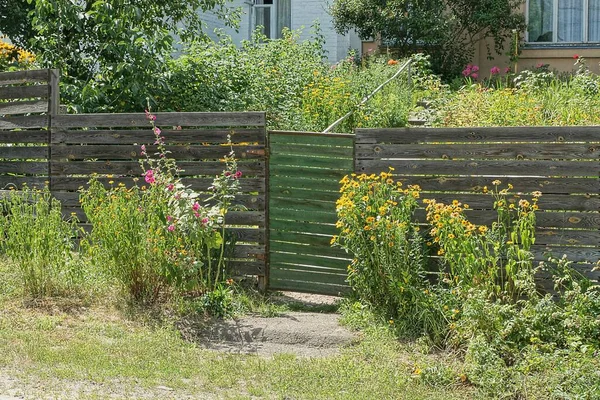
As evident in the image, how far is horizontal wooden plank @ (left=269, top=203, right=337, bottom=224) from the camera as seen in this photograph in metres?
8.77

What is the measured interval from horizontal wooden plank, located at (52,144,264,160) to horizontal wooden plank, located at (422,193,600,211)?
7.39ft

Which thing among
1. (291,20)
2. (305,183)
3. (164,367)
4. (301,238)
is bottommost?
(164,367)

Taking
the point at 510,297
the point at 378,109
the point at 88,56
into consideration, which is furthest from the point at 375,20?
the point at 510,297

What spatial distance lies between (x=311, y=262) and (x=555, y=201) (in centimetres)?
248

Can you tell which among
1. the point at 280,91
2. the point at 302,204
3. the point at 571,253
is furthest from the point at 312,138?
the point at 280,91

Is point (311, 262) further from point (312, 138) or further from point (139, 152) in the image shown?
point (139, 152)

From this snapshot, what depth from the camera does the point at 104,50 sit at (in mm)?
12305

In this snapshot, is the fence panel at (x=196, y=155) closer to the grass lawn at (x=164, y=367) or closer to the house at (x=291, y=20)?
the grass lawn at (x=164, y=367)

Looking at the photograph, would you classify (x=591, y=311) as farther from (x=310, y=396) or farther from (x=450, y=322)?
(x=310, y=396)

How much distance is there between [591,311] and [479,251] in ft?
3.44

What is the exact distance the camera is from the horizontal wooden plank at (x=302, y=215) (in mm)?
8773

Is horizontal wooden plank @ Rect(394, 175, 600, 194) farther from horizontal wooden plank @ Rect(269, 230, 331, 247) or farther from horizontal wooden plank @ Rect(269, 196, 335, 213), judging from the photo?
horizontal wooden plank @ Rect(269, 230, 331, 247)

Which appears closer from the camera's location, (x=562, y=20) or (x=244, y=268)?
(x=244, y=268)

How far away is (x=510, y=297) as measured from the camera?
742 centimetres
